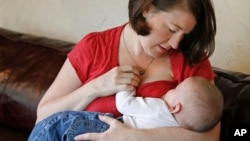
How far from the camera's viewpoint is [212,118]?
1.21 metres

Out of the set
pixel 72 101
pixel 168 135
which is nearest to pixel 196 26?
pixel 168 135

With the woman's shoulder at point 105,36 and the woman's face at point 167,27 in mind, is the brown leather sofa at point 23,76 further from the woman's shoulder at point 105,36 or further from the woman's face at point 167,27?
the woman's face at point 167,27

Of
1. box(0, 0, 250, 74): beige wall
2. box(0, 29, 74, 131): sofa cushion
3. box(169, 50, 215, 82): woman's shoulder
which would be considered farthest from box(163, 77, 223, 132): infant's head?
box(0, 29, 74, 131): sofa cushion

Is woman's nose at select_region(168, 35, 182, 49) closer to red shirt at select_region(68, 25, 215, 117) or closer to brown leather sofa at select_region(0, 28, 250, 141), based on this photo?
red shirt at select_region(68, 25, 215, 117)

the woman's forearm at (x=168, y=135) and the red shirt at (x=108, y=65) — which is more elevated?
the red shirt at (x=108, y=65)

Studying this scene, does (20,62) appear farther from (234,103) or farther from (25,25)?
(234,103)

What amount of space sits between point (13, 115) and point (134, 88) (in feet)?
2.48

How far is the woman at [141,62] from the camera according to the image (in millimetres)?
1259

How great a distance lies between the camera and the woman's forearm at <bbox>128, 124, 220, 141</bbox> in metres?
1.26

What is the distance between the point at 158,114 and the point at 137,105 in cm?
7

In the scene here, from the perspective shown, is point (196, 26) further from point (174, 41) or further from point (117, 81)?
point (117, 81)

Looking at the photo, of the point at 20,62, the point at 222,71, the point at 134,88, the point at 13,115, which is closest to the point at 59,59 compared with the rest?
the point at 20,62

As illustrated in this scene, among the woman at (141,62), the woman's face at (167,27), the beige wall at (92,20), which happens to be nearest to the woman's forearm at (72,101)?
the woman at (141,62)

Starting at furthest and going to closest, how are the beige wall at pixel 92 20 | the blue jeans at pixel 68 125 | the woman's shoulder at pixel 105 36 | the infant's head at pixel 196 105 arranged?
1. the beige wall at pixel 92 20
2. the woman's shoulder at pixel 105 36
3. the blue jeans at pixel 68 125
4. the infant's head at pixel 196 105
